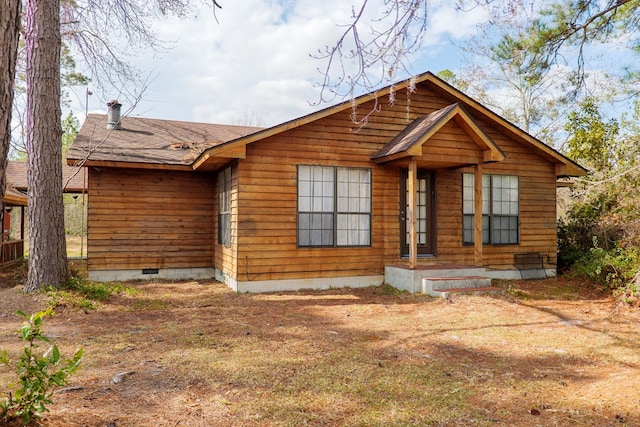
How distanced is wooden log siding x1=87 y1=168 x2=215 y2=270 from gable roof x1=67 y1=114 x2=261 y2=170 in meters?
0.53

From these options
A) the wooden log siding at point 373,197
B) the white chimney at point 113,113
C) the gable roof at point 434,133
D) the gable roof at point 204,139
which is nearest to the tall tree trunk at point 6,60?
the gable roof at point 204,139

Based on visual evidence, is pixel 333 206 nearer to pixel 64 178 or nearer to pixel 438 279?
pixel 438 279

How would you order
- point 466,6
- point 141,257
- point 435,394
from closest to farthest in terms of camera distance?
point 435,394
point 466,6
point 141,257

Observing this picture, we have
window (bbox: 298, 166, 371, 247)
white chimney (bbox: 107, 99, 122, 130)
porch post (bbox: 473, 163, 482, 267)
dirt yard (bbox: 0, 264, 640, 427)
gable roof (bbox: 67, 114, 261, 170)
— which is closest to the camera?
dirt yard (bbox: 0, 264, 640, 427)

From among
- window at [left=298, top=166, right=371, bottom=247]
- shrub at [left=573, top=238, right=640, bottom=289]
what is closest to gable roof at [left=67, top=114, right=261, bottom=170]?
window at [left=298, top=166, right=371, bottom=247]

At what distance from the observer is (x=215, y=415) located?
3439 millimetres

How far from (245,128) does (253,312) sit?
32.5 feet

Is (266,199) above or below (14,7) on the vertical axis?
below

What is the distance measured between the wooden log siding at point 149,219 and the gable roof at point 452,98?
4.81ft

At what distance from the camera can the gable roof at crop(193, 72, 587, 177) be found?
892 cm

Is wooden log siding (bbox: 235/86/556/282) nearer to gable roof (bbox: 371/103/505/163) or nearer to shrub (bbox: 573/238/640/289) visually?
gable roof (bbox: 371/103/505/163)

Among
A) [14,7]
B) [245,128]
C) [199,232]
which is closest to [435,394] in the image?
[14,7]

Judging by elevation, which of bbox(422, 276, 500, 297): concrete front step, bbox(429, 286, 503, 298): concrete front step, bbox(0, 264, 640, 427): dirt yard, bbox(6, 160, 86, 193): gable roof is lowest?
bbox(0, 264, 640, 427): dirt yard

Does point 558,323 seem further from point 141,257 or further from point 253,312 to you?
point 141,257
